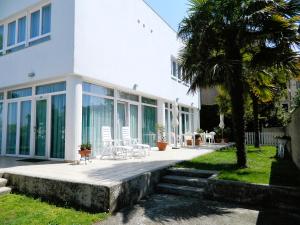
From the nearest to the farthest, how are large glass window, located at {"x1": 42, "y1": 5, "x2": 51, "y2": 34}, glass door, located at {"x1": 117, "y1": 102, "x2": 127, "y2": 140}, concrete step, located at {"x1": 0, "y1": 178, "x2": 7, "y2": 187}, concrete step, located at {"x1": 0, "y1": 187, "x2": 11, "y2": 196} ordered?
concrete step, located at {"x1": 0, "y1": 187, "x2": 11, "y2": 196} → concrete step, located at {"x1": 0, "y1": 178, "x2": 7, "y2": 187} → large glass window, located at {"x1": 42, "y1": 5, "x2": 51, "y2": 34} → glass door, located at {"x1": 117, "y1": 102, "x2": 127, "y2": 140}

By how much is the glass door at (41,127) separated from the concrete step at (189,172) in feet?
19.5

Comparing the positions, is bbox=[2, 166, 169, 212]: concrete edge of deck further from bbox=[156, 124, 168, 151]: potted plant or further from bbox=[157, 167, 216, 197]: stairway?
bbox=[156, 124, 168, 151]: potted plant

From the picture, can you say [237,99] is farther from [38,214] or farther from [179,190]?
[38,214]

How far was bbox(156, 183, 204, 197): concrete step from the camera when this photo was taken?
281 inches

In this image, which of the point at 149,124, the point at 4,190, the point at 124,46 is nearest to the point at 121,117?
the point at 149,124

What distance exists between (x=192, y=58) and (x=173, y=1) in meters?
7.29

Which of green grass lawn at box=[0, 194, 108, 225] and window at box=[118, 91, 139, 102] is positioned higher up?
window at box=[118, 91, 139, 102]

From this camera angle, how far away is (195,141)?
19516 millimetres

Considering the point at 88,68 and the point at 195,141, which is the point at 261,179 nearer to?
the point at 88,68

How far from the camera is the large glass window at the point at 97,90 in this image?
442 inches

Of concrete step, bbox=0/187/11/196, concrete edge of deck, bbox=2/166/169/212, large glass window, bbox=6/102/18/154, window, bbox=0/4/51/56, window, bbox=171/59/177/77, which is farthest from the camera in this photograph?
window, bbox=171/59/177/77

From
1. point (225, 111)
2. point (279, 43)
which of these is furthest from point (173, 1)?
point (225, 111)

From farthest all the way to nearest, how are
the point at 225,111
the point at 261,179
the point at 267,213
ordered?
the point at 225,111, the point at 261,179, the point at 267,213

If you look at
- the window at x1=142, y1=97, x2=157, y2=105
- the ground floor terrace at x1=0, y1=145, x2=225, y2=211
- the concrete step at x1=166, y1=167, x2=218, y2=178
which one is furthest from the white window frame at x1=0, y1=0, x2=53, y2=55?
the concrete step at x1=166, y1=167, x2=218, y2=178
